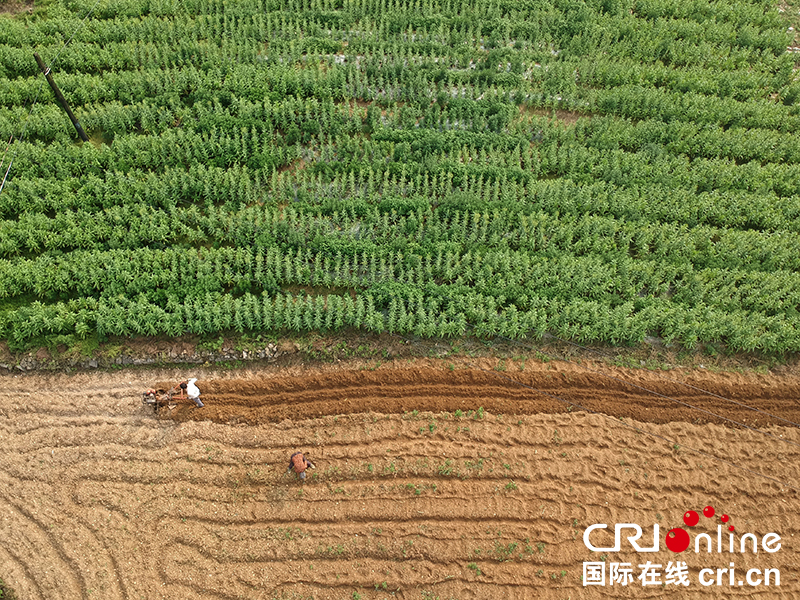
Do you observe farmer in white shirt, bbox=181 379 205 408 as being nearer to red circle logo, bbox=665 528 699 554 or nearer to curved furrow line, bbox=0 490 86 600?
curved furrow line, bbox=0 490 86 600

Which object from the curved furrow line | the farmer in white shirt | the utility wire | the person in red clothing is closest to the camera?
the curved furrow line

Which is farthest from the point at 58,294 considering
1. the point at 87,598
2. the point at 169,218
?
the point at 87,598

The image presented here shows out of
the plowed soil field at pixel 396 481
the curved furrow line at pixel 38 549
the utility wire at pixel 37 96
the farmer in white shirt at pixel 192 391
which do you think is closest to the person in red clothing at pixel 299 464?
the plowed soil field at pixel 396 481

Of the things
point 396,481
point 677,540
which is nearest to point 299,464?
point 396,481

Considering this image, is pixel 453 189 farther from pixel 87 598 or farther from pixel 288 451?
pixel 87 598

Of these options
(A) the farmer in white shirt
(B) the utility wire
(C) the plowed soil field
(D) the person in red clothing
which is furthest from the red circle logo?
(B) the utility wire
